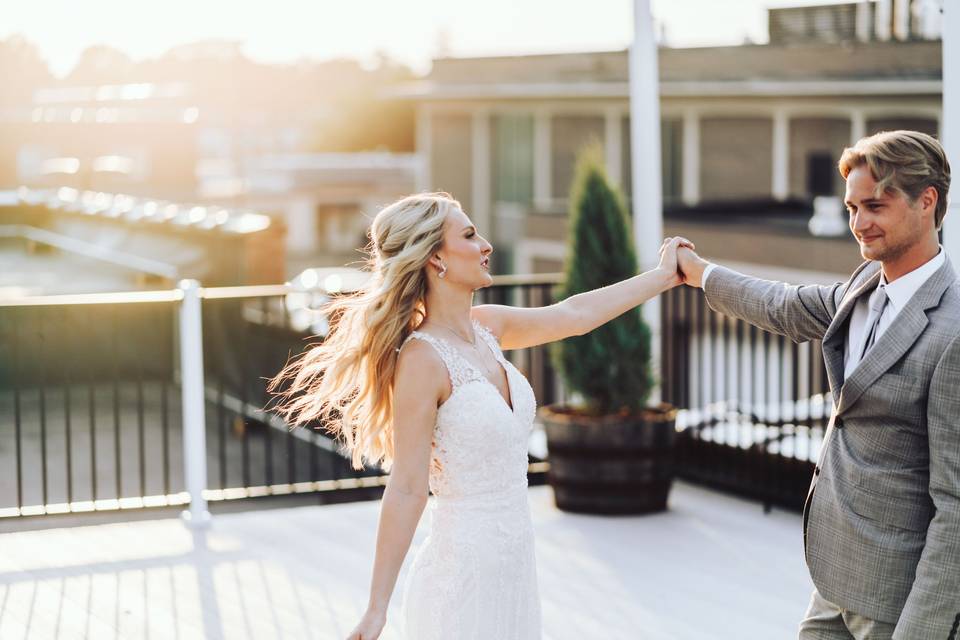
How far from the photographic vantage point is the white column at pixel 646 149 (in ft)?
22.3

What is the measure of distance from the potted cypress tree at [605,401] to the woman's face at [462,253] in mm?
3654

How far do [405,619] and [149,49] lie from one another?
203 feet

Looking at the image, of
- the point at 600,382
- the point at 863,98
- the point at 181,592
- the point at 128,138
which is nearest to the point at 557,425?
the point at 600,382

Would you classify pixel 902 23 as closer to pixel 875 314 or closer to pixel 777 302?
pixel 777 302

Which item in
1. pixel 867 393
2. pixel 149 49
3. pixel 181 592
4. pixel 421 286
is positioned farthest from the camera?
pixel 149 49

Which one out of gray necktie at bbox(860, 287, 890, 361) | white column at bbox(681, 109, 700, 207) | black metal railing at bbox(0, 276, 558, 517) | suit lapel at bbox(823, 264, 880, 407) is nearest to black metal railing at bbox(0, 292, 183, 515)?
black metal railing at bbox(0, 276, 558, 517)

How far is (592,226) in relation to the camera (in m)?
6.78

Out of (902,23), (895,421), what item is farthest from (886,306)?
(902,23)

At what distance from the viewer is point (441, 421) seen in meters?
2.97

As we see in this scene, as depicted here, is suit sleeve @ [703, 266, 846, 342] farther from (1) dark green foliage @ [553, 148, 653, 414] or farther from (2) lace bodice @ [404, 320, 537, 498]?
(1) dark green foliage @ [553, 148, 653, 414]

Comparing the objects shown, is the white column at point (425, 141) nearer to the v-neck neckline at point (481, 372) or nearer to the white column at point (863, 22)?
the white column at point (863, 22)

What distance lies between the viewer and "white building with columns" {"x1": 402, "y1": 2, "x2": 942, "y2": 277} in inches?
926

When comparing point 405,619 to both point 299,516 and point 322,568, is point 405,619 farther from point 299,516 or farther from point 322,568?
point 299,516

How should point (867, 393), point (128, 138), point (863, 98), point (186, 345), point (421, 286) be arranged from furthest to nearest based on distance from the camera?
point (128, 138), point (863, 98), point (186, 345), point (421, 286), point (867, 393)
